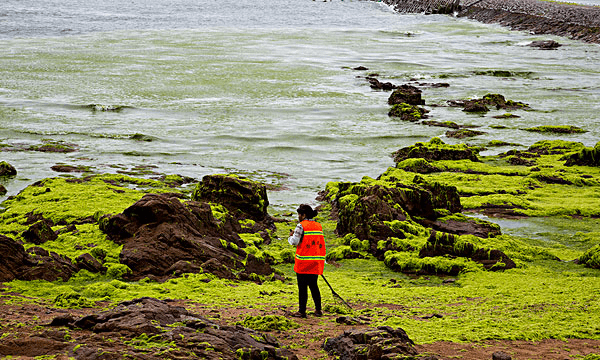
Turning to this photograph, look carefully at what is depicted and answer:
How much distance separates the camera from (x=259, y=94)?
3347 centimetres

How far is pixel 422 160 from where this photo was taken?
67.3 ft

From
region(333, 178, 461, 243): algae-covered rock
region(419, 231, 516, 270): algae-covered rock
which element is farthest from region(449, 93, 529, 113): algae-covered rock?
region(419, 231, 516, 270): algae-covered rock

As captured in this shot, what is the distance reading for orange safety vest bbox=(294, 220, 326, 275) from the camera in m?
9.01

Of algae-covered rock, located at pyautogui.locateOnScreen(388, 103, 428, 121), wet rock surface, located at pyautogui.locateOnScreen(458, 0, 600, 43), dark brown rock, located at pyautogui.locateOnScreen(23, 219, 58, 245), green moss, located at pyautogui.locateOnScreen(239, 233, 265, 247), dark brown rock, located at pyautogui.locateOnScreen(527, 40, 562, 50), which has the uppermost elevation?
wet rock surface, located at pyautogui.locateOnScreen(458, 0, 600, 43)

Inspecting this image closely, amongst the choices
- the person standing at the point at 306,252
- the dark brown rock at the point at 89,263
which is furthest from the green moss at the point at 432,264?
the dark brown rock at the point at 89,263

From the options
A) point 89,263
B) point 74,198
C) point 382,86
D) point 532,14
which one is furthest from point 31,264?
point 532,14

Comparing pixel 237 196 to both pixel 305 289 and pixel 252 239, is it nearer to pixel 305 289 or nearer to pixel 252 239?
pixel 252 239

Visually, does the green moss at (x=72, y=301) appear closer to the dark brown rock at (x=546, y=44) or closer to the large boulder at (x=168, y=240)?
the large boulder at (x=168, y=240)

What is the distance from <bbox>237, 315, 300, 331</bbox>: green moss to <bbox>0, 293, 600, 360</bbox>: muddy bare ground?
109 mm

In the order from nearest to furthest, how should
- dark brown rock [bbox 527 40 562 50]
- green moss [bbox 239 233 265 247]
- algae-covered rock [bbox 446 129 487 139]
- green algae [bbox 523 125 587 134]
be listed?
green moss [bbox 239 233 265 247]
algae-covered rock [bbox 446 129 487 139]
green algae [bbox 523 125 587 134]
dark brown rock [bbox 527 40 562 50]

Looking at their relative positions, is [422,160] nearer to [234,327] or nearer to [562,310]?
[562,310]

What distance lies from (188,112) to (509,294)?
2102 centimetres

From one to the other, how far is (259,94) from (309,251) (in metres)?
25.1

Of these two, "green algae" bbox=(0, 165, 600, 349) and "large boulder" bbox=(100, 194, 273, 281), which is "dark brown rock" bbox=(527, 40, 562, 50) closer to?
"green algae" bbox=(0, 165, 600, 349)
